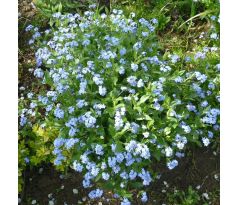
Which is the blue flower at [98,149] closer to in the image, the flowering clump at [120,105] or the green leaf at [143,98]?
the flowering clump at [120,105]

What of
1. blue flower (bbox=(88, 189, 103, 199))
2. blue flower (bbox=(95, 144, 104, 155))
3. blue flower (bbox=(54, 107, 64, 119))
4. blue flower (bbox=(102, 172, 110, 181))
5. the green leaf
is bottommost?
blue flower (bbox=(88, 189, 103, 199))

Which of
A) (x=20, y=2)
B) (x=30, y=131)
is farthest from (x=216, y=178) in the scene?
(x=20, y=2)

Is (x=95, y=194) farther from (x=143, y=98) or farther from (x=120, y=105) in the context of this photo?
(x=143, y=98)

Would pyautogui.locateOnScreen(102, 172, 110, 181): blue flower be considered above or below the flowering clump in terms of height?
below

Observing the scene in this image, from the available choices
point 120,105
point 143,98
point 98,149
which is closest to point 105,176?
point 98,149

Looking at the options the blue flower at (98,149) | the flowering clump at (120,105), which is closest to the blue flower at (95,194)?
the flowering clump at (120,105)

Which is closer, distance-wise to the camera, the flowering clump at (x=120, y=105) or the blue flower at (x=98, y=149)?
the blue flower at (x=98, y=149)

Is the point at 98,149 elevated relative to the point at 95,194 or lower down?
elevated

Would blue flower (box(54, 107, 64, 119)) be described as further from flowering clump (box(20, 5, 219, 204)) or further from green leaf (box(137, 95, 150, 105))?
green leaf (box(137, 95, 150, 105))

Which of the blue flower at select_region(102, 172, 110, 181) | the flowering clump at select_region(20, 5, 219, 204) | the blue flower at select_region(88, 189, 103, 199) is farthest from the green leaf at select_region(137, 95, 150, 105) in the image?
the blue flower at select_region(88, 189, 103, 199)
